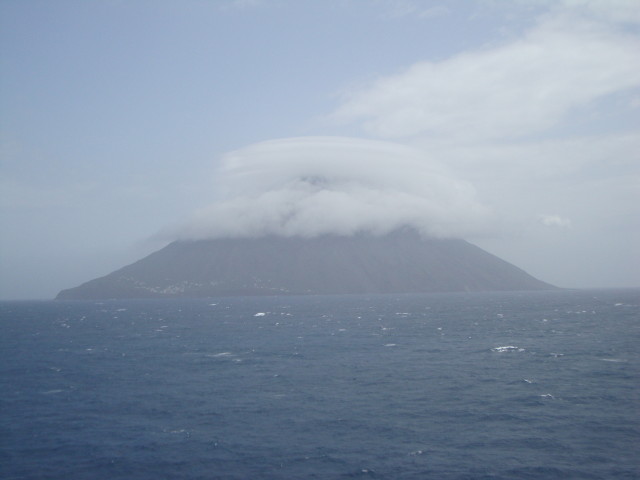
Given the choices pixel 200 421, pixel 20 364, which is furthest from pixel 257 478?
pixel 20 364

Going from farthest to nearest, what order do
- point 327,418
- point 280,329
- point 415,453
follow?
1. point 280,329
2. point 327,418
3. point 415,453

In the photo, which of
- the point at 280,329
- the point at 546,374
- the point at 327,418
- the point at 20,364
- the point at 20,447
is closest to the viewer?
the point at 20,447

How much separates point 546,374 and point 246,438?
4272 cm

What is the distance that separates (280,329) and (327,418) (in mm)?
88696

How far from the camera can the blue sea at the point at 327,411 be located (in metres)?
42.3

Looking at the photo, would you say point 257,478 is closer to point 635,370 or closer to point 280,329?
point 635,370

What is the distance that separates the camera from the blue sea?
139 ft

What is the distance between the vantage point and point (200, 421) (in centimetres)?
5434

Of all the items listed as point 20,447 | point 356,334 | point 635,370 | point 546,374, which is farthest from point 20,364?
point 635,370

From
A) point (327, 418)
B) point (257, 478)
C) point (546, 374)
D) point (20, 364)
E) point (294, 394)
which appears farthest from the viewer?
point (20, 364)

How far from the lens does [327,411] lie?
186 ft

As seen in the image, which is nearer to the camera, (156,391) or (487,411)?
(487,411)

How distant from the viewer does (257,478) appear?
39594 mm

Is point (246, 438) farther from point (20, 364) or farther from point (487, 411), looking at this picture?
point (20, 364)
